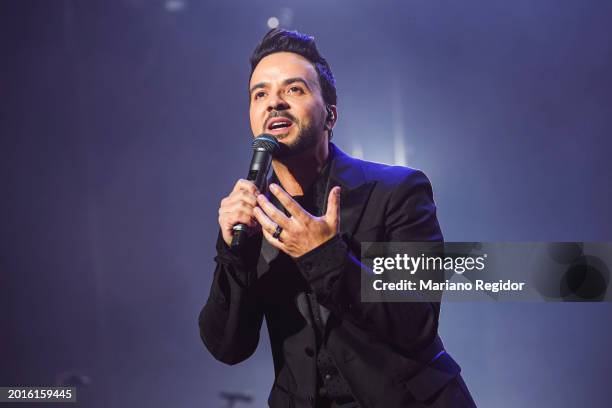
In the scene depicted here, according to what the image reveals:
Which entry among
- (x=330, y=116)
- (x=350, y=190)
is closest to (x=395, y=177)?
(x=350, y=190)

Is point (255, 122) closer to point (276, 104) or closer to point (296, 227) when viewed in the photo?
point (276, 104)

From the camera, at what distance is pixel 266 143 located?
5.07 ft

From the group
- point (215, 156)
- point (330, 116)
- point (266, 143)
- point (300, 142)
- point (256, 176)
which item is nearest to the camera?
point (256, 176)

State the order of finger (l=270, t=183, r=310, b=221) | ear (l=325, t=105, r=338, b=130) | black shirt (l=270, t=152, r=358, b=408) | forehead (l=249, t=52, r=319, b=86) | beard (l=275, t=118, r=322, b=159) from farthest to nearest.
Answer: ear (l=325, t=105, r=338, b=130), forehead (l=249, t=52, r=319, b=86), beard (l=275, t=118, r=322, b=159), black shirt (l=270, t=152, r=358, b=408), finger (l=270, t=183, r=310, b=221)

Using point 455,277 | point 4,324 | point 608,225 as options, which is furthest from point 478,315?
point 4,324

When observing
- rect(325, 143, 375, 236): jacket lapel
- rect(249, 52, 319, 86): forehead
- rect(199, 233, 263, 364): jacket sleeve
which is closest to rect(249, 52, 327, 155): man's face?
rect(249, 52, 319, 86): forehead

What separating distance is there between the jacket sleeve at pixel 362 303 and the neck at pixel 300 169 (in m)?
0.40

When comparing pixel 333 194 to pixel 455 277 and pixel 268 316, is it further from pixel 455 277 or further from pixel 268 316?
pixel 455 277

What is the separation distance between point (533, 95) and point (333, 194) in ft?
7.88

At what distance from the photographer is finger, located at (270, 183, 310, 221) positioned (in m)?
1.17

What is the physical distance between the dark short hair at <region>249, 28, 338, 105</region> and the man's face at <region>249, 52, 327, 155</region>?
27 millimetres

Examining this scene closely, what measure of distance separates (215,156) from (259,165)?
2.31 m

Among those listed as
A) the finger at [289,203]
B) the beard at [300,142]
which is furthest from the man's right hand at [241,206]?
the beard at [300,142]

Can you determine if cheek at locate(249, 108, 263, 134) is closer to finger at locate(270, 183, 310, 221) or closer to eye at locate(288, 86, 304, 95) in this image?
eye at locate(288, 86, 304, 95)
